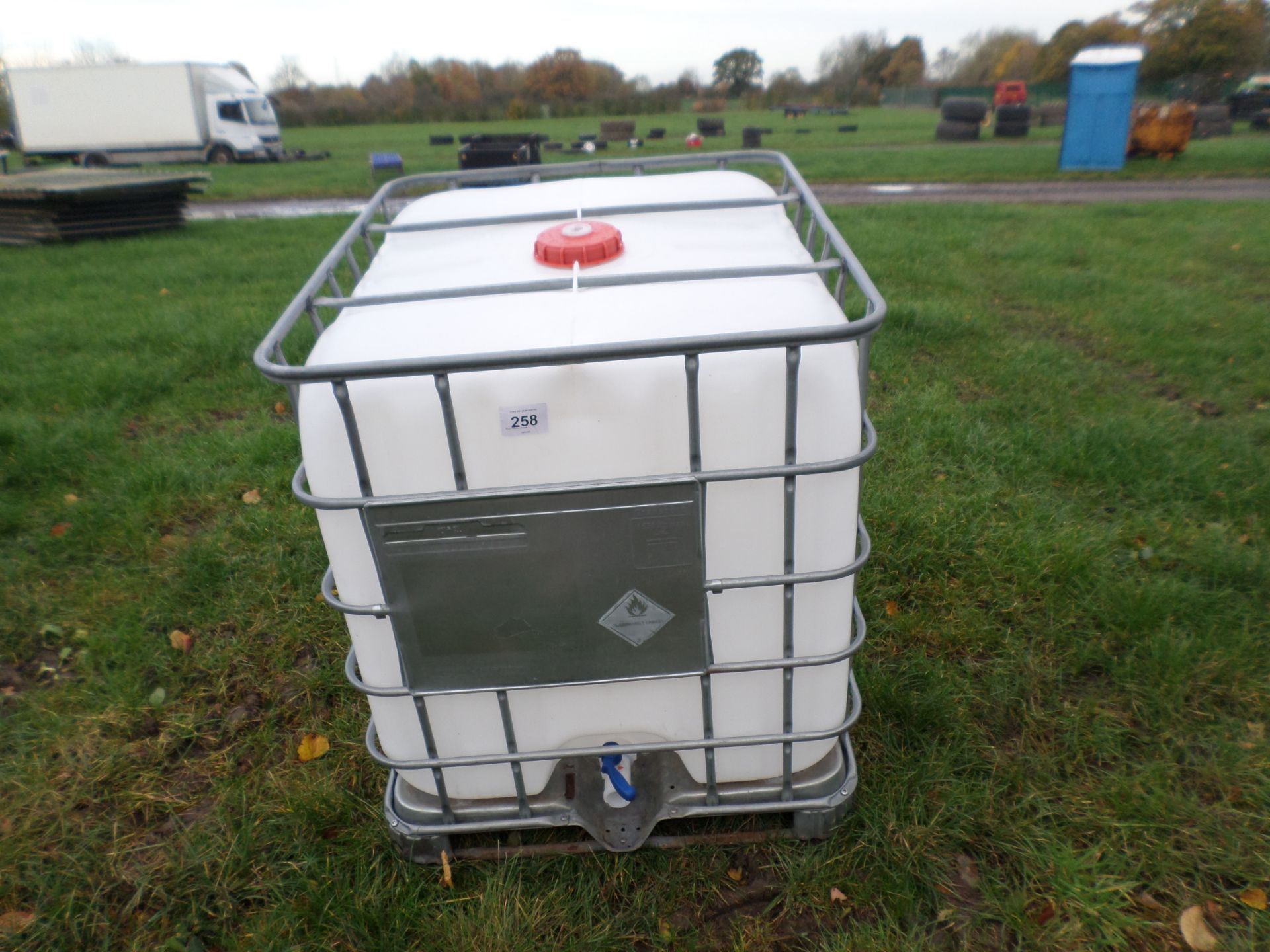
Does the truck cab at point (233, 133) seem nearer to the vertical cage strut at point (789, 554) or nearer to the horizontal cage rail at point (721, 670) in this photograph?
the horizontal cage rail at point (721, 670)

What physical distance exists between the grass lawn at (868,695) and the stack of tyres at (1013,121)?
56.8 ft

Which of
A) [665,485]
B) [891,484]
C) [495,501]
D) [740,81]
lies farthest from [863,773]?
[740,81]

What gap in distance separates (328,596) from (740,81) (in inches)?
2901

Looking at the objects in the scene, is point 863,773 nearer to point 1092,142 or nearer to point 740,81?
point 1092,142

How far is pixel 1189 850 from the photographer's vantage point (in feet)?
5.72

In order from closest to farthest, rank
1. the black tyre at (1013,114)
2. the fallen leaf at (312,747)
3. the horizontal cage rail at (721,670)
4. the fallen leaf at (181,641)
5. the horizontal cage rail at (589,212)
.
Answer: the horizontal cage rail at (721,670) < the horizontal cage rail at (589,212) < the fallen leaf at (312,747) < the fallen leaf at (181,641) < the black tyre at (1013,114)

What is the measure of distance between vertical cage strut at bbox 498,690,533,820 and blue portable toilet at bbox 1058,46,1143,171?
13.3m

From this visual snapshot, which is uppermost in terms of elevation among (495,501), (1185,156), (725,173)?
(725,173)

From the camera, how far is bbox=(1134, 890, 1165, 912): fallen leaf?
1.64 metres

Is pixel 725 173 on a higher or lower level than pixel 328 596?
higher

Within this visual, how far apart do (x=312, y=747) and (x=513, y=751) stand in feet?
2.66

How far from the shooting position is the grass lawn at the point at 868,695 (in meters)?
1.69

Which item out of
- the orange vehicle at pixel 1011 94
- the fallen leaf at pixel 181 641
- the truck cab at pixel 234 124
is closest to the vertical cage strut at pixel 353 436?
the fallen leaf at pixel 181 641

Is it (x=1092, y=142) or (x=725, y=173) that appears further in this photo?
(x=1092, y=142)
